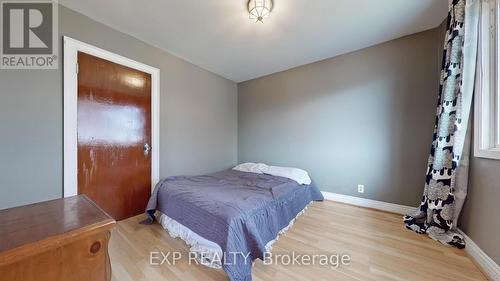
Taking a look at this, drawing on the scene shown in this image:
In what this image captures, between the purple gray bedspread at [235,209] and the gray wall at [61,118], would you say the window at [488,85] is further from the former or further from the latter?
the gray wall at [61,118]

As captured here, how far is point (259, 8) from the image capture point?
1.82 meters

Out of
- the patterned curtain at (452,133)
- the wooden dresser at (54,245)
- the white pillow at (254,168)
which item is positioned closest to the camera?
the wooden dresser at (54,245)

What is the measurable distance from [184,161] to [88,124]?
1.30 m

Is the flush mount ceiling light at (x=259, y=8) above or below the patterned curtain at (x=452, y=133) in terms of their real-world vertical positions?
above

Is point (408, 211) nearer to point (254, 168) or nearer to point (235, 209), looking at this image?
point (254, 168)

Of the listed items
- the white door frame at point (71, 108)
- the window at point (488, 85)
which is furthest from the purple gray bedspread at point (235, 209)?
the window at point (488, 85)

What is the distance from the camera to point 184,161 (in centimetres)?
302

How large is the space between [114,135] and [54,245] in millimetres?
2039

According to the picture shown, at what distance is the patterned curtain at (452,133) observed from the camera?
5.57 feet

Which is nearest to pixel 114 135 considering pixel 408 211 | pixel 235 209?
pixel 235 209

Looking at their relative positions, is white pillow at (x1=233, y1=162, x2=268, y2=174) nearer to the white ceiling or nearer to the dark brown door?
the dark brown door

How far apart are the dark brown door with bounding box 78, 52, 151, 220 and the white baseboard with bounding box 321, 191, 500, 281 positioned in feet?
8.97

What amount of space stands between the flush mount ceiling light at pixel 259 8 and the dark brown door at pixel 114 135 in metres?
1.58

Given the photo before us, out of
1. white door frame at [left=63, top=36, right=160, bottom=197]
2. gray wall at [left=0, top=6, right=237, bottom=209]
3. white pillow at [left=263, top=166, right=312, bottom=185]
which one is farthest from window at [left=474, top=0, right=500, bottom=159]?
white door frame at [left=63, top=36, right=160, bottom=197]
